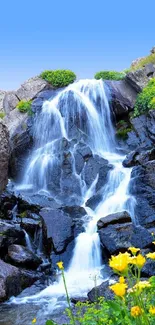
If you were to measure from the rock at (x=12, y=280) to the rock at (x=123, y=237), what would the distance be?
1948mm

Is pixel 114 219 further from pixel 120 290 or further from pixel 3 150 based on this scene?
pixel 120 290

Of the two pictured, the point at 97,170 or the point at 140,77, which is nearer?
the point at 97,170

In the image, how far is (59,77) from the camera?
1922 cm

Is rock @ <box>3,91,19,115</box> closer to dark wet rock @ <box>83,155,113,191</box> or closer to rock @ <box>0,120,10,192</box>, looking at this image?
dark wet rock @ <box>83,155,113,191</box>

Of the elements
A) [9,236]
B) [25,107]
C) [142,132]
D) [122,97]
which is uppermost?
[122,97]

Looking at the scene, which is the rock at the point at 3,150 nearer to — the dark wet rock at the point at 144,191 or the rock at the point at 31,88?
the dark wet rock at the point at 144,191

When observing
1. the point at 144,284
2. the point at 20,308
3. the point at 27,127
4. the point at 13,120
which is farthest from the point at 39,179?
the point at 144,284

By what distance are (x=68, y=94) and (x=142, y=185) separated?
6970 millimetres

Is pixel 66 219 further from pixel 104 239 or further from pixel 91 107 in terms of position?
pixel 91 107

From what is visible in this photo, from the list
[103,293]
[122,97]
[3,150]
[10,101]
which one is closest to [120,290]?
[103,293]

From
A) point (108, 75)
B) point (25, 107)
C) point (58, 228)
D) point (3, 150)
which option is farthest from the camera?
point (108, 75)

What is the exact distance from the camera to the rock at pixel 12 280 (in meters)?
8.30

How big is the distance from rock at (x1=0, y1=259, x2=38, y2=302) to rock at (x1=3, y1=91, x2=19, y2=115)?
1108cm

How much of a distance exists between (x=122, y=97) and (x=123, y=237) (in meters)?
9.59
